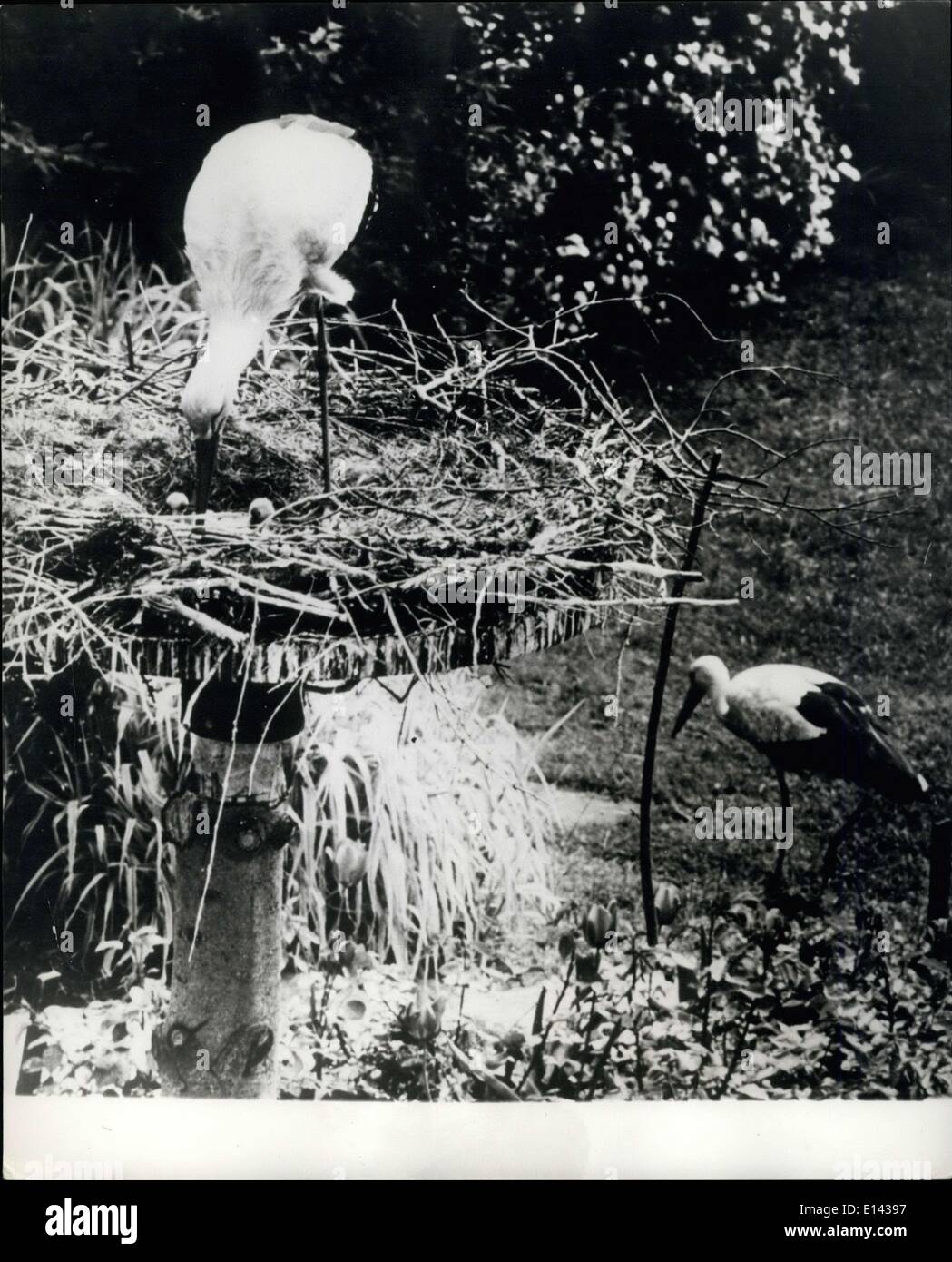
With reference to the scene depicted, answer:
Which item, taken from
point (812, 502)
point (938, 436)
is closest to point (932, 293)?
point (938, 436)

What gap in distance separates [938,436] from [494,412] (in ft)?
3.13

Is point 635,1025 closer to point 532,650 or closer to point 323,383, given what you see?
point 532,650

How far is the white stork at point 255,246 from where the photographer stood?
79.4 inches

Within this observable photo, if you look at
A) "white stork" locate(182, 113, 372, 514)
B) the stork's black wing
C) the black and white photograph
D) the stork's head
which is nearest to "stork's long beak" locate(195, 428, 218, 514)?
"white stork" locate(182, 113, 372, 514)

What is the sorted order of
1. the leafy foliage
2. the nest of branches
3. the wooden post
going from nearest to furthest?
1. the nest of branches
2. the wooden post
3. the leafy foliage

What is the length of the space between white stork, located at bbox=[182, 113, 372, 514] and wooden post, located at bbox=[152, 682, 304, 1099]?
0.45 m

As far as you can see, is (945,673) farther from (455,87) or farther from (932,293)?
(455,87)

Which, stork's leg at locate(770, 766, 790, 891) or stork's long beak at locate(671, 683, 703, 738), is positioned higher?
stork's long beak at locate(671, 683, 703, 738)

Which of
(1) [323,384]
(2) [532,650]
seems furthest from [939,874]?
(1) [323,384]

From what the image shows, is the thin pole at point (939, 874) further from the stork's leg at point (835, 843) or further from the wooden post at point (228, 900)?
the wooden post at point (228, 900)

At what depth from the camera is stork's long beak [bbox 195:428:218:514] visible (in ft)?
6.57

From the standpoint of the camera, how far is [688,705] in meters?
2.33

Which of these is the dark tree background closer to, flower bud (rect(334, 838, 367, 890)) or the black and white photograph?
the black and white photograph

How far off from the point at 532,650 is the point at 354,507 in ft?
1.44
